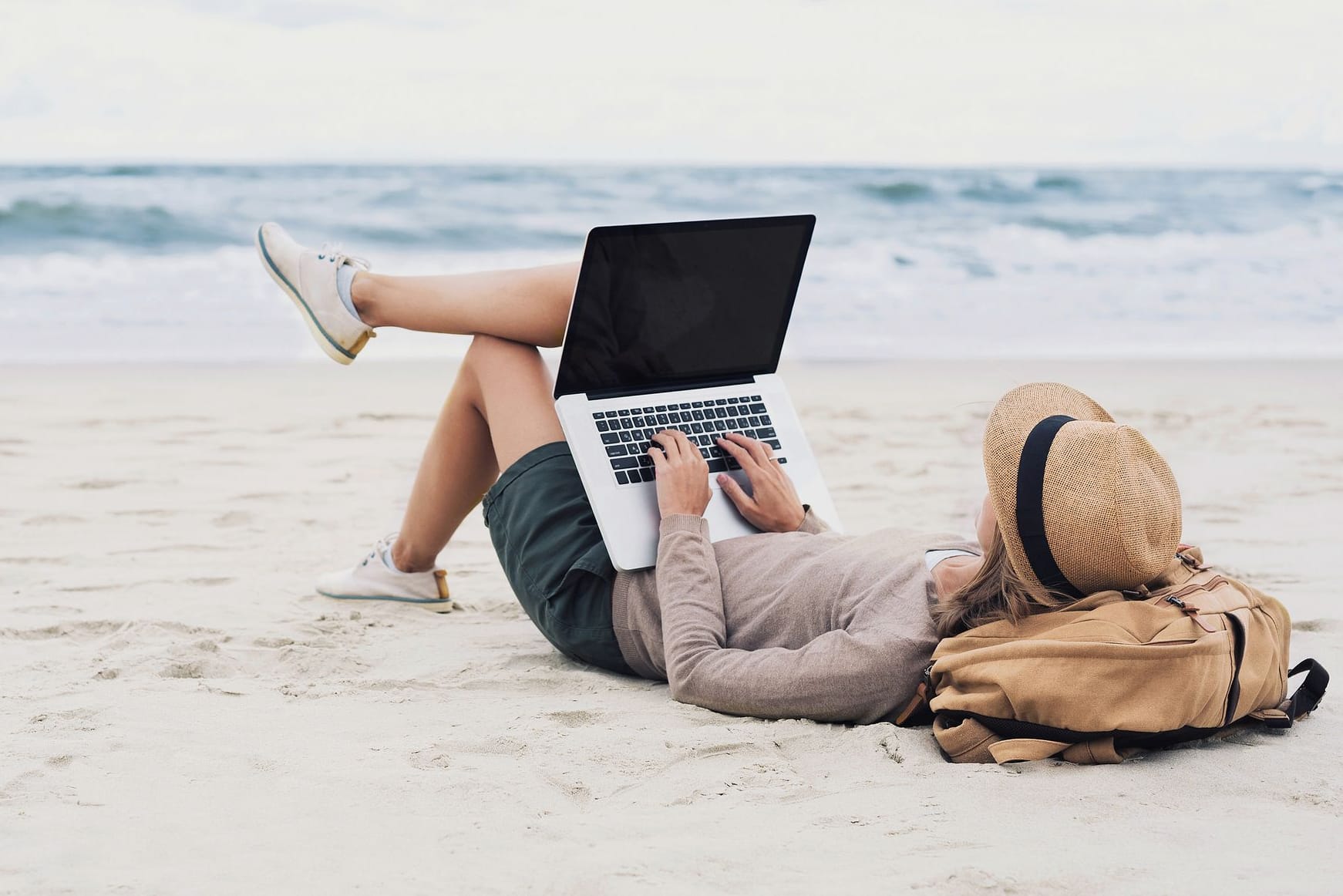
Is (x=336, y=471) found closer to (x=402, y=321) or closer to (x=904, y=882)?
(x=402, y=321)

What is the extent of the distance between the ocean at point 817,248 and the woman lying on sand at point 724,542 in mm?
4972

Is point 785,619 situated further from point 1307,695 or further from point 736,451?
point 1307,695

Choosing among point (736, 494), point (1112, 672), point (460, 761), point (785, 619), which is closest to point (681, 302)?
point (736, 494)

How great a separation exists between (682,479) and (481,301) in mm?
722

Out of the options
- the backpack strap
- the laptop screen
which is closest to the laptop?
the laptop screen

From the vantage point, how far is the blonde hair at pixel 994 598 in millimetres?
2025

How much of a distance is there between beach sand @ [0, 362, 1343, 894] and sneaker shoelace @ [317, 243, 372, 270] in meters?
0.92

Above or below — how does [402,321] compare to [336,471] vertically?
above

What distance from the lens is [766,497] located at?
105 inches

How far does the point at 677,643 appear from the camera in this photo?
90.7 inches

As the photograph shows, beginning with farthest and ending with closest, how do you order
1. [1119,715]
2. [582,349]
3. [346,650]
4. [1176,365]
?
[1176,365] → [346,650] → [582,349] → [1119,715]

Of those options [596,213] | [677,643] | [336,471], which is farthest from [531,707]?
[596,213]

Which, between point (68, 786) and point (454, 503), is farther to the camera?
point (454, 503)

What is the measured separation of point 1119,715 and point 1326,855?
35 centimetres
